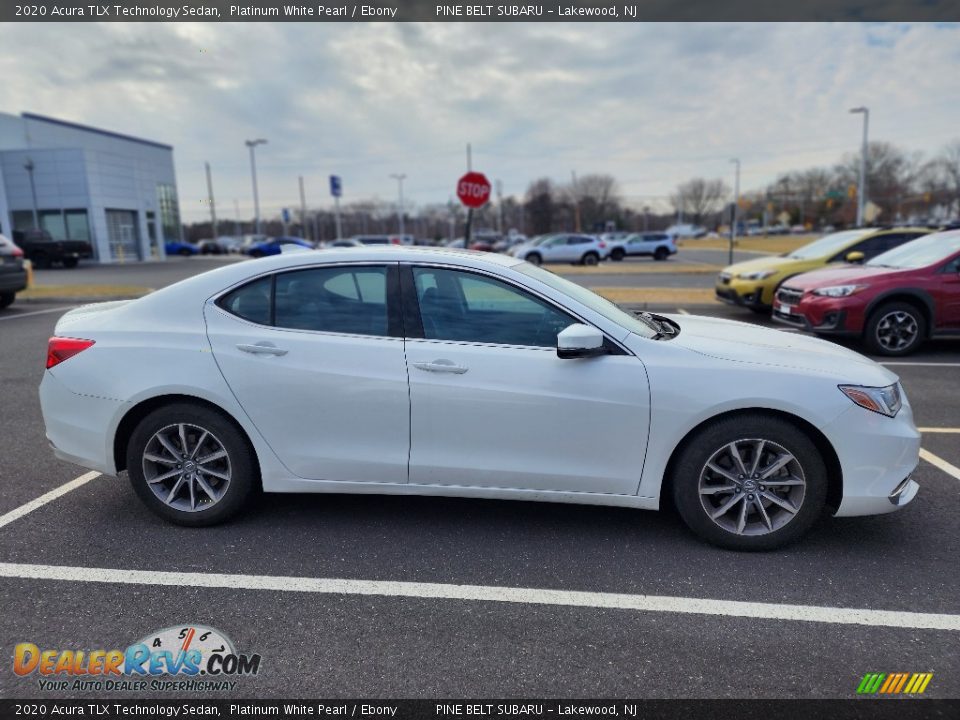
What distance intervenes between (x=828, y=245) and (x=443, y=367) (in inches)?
Result: 429

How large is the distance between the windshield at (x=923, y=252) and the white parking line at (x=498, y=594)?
7218mm

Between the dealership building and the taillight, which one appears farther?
the dealership building

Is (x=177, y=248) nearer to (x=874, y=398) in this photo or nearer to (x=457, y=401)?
(x=457, y=401)

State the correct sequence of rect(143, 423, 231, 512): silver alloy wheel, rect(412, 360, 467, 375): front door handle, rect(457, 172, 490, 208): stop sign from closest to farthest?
1. rect(412, 360, 467, 375): front door handle
2. rect(143, 423, 231, 512): silver alloy wheel
3. rect(457, 172, 490, 208): stop sign

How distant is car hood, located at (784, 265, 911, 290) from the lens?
828 cm

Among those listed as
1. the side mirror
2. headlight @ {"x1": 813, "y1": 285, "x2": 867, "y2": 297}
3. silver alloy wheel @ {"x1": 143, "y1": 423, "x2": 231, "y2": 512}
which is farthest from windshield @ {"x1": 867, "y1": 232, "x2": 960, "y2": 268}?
silver alloy wheel @ {"x1": 143, "y1": 423, "x2": 231, "y2": 512}

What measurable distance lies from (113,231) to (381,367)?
44.0m

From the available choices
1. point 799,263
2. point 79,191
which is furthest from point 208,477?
point 79,191

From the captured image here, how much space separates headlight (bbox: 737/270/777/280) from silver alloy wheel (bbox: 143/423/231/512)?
10.2m

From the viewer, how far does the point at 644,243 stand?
3884 centimetres

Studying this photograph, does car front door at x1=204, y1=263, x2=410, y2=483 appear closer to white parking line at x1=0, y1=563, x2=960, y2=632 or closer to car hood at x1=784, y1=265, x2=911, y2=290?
white parking line at x1=0, y1=563, x2=960, y2=632

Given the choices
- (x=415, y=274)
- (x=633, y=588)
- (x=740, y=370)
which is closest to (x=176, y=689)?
(x=633, y=588)

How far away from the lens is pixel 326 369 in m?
Answer: 3.32

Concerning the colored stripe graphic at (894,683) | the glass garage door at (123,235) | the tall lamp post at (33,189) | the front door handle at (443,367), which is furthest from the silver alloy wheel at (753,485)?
the tall lamp post at (33,189)
